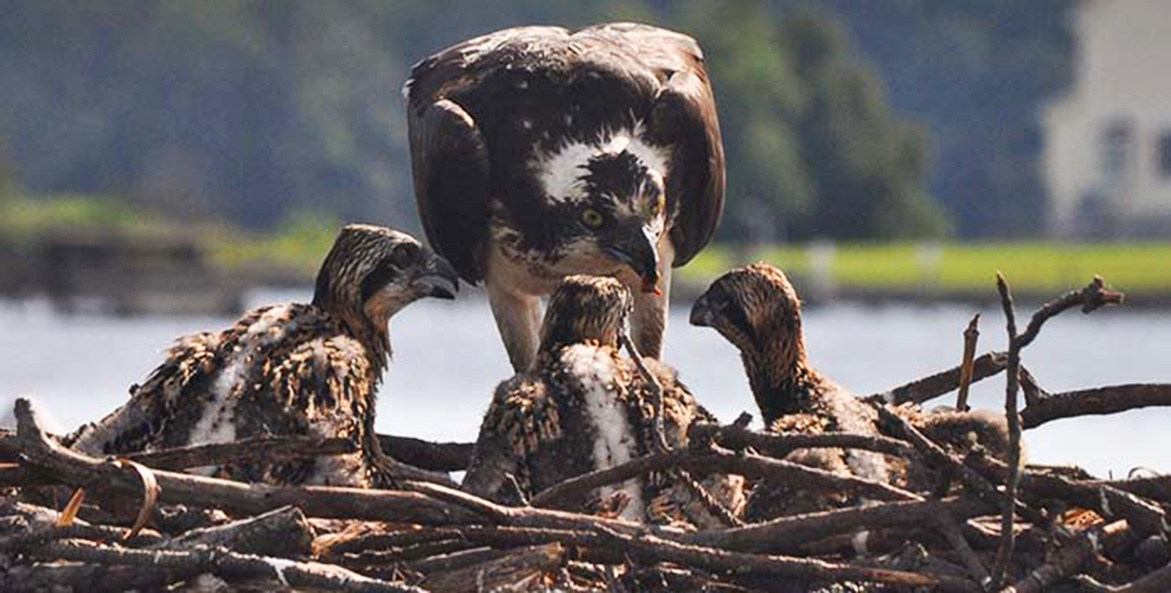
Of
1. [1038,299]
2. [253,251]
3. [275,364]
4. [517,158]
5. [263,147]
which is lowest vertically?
[275,364]

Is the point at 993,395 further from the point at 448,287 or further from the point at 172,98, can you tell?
Answer: the point at 172,98

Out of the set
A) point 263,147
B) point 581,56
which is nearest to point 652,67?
point 581,56

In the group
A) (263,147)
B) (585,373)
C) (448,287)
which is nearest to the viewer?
(585,373)

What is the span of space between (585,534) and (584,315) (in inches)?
50.6

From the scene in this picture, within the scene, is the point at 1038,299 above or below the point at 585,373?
above

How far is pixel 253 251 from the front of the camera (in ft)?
209

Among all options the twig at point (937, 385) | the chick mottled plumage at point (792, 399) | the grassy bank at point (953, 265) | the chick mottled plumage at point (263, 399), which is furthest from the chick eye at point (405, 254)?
the grassy bank at point (953, 265)

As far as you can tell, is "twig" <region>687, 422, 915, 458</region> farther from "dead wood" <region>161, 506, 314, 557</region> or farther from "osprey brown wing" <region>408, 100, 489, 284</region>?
"osprey brown wing" <region>408, 100, 489, 284</region>

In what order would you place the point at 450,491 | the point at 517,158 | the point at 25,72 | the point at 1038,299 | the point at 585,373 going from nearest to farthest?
the point at 450,491 → the point at 585,373 → the point at 517,158 → the point at 1038,299 → the point at 25,72

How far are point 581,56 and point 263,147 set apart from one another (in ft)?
252

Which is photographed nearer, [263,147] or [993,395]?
[993,395]

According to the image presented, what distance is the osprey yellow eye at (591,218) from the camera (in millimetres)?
9445

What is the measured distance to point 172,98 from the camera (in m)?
88.5

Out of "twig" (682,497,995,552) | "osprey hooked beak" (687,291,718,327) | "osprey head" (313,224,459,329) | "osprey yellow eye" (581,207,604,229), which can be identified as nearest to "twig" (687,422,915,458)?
"twig" (682,497,995,552)
